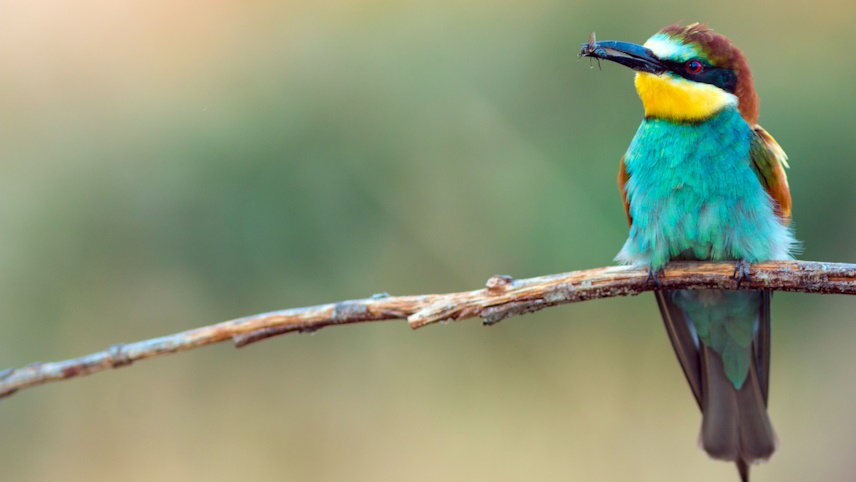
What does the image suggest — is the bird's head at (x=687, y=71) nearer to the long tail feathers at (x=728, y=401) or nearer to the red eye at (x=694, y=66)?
the red eye at (x=694, y=66)

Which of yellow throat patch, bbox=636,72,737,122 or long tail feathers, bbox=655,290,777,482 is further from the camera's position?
long tail feathers, bbox=655,290,777,482

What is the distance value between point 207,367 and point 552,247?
1.47 m

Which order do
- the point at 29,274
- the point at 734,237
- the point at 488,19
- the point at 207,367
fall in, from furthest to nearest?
1. the point at 488,19
2. the point at 207,367
3. the point at 29,274
4. the point at 734,237

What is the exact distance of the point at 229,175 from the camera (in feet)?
9.68

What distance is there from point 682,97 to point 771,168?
0.28m

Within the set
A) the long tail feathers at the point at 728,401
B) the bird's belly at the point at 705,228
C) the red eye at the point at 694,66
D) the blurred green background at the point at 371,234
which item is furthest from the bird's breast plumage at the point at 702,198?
the blurred green background at the point at 371,234

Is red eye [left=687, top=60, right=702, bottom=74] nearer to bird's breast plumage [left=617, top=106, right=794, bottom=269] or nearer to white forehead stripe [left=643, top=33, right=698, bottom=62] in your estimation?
white forehead stripe [left=643, top=33, right=698, bottom=62]

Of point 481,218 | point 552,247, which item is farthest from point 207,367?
point 552,247

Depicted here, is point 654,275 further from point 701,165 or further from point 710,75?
point 710,75

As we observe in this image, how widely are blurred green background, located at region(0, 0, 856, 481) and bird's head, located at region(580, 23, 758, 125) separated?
1047mm

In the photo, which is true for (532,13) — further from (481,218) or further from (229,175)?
(229,175)

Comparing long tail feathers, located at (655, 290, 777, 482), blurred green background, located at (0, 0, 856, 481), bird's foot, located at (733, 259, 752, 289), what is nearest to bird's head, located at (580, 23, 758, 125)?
bird's foot, located at (733, 259, 752, 289)

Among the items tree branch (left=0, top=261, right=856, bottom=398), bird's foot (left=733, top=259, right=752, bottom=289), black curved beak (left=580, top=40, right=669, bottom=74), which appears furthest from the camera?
black curved beak (left=580, top=40, right=669, bottom=74)

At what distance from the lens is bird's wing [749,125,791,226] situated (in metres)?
1.77
